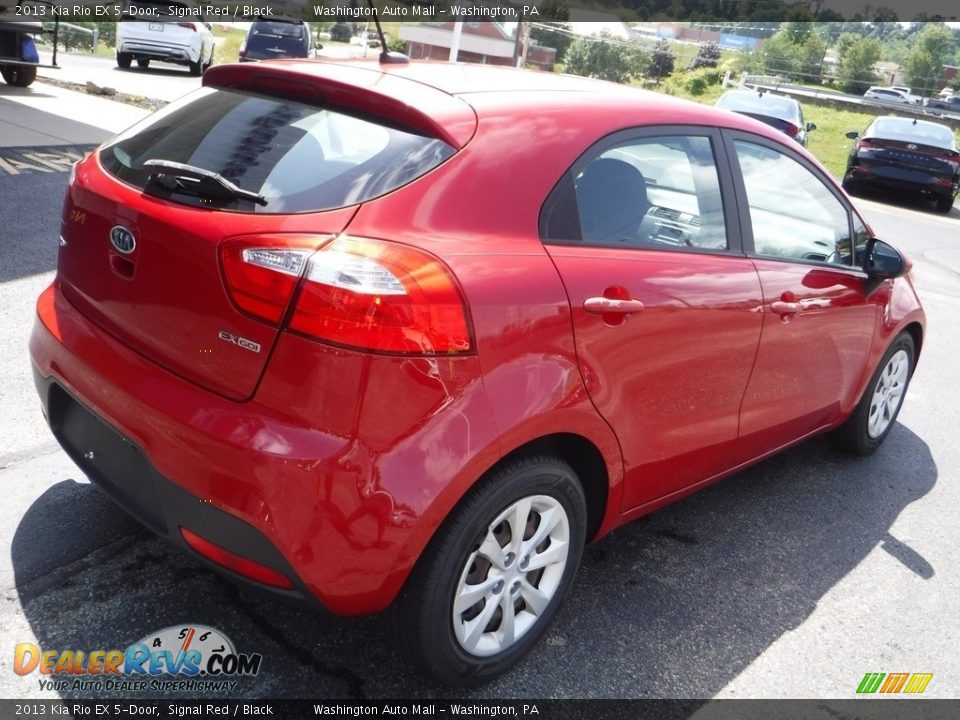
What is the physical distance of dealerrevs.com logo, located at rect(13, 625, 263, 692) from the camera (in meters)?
2.40

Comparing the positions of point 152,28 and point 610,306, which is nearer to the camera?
point 610,306

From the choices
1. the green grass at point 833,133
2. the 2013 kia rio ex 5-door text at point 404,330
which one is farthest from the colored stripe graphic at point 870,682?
the green grass at point 833,133

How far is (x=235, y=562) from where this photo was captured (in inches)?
86.0

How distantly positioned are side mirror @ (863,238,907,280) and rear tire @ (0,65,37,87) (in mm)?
12275

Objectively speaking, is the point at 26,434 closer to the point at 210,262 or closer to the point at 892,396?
the point at 210,262

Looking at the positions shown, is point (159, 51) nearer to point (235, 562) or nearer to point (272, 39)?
point (272, 39)

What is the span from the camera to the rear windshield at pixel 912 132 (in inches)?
670

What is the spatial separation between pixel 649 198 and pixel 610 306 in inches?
21.1

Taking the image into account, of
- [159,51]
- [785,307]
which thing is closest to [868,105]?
[159,51]

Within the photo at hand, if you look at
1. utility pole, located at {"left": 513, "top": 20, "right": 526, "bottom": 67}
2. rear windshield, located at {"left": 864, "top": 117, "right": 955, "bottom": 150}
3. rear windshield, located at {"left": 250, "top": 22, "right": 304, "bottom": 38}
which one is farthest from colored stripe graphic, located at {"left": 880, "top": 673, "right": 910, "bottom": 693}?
utility pole, located at {"left": 513, "top": 20, "right": 526, "bottom": 67}

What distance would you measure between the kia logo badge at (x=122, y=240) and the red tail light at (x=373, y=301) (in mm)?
601

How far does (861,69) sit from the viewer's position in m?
51.2

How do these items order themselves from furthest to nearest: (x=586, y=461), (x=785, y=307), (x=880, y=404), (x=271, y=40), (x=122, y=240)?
(x=271, y=40), (x=880, y=404), (x=785, y=307), (x=586, y=461), (x=122, y=240)

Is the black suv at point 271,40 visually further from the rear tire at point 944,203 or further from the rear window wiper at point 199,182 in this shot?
the rear window wiper at point 199,182
